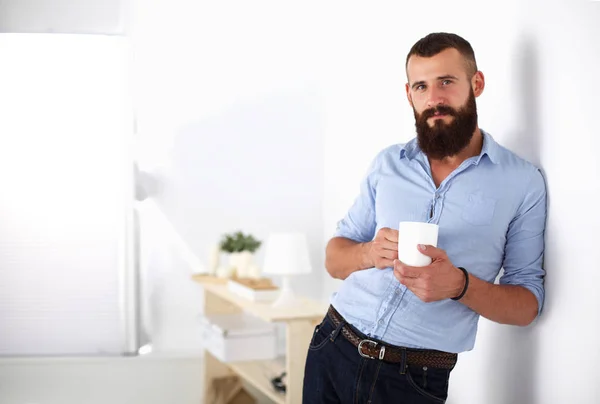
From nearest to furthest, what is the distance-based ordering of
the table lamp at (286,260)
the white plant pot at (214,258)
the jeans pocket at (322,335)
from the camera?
1. the jeans pocket at (322,335)
2. the table lamp at (286,260)
3. the white plant pot at (214,258)

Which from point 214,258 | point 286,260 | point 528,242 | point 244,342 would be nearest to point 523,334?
point 528,242

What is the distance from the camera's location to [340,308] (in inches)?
71.3

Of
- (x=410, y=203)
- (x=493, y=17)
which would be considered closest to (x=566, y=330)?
(x=410, y=203)

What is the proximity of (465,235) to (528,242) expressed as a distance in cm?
15

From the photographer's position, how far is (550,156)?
1696mm

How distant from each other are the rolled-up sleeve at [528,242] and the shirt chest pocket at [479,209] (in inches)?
3.2

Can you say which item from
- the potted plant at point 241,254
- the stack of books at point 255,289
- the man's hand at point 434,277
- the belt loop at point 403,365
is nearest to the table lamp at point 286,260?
the stack of books at point 255,289

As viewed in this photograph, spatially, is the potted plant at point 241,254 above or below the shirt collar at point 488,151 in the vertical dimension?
below

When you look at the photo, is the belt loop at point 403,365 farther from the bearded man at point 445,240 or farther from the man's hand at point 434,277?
the man's hand at point 434,277

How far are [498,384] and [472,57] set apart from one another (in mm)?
892

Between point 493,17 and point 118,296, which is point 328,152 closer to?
point 118,296

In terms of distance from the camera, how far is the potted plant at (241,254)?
3.89 meters

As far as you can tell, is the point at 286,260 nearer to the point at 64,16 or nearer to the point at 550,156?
the point at 550,156

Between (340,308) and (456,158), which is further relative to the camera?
(340,308)
